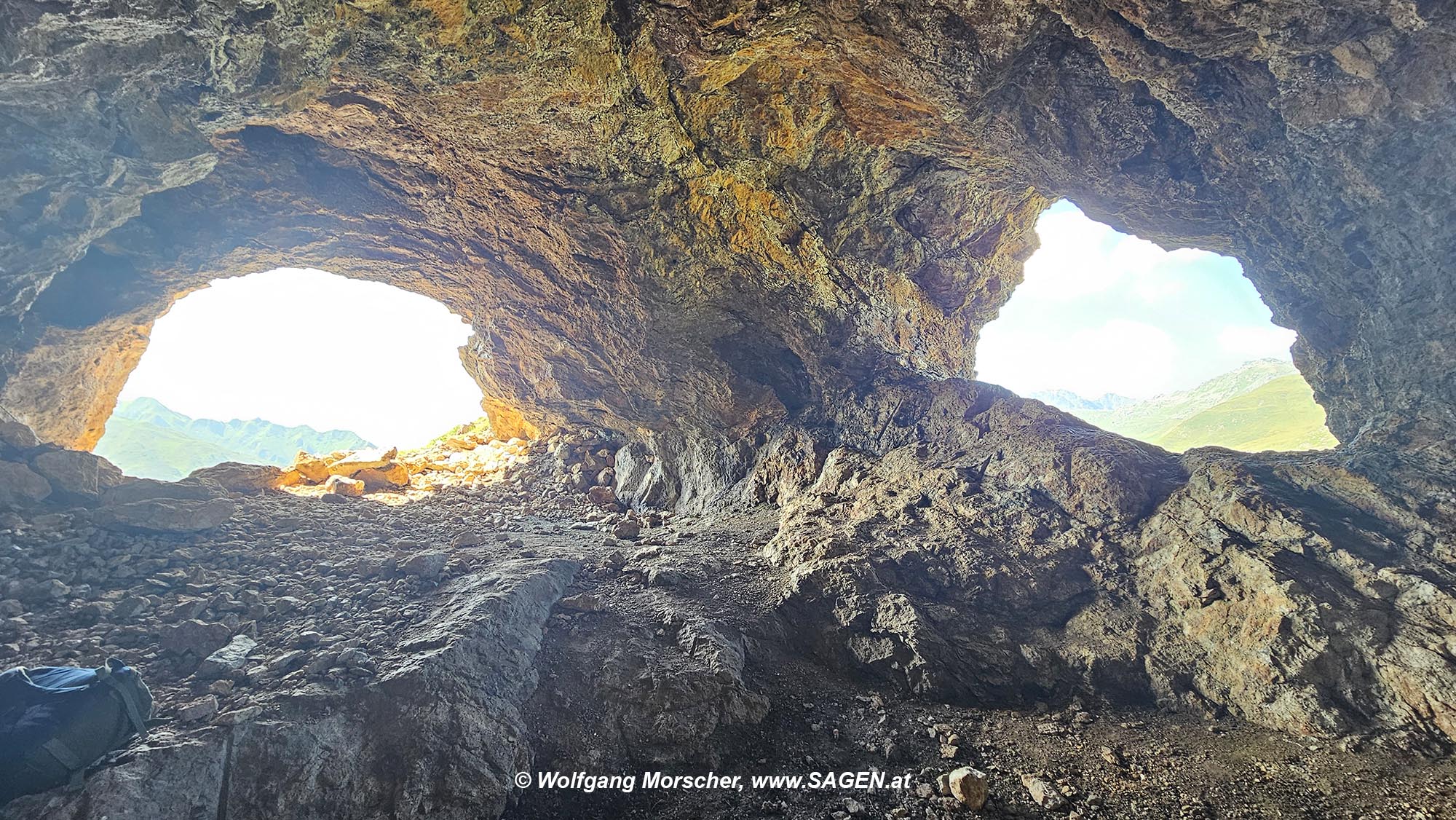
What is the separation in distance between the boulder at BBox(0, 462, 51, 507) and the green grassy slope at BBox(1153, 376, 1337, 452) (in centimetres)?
2732

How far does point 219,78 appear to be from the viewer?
7023 millimetres

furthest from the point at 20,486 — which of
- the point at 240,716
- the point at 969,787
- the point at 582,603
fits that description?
the point at 969,787

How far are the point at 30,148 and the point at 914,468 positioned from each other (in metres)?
14.1

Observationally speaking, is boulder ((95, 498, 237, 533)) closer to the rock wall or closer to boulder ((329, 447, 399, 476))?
boulder ((329, 447, 399, 476))

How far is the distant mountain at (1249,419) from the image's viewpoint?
14742 millimetres

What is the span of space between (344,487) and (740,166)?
11788 millimetres

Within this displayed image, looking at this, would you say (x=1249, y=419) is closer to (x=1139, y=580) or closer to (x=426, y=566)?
(x=1139, y=580)

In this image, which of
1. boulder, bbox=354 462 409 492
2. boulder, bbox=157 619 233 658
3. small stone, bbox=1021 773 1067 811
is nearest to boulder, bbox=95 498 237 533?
boulder, bbox=157 619 233 658

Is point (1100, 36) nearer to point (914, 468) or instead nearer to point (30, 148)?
point (914, 468)

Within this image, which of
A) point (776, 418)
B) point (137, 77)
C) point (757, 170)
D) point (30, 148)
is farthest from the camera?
point (776, 418)

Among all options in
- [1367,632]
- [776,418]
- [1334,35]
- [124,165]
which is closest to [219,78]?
[124,165]

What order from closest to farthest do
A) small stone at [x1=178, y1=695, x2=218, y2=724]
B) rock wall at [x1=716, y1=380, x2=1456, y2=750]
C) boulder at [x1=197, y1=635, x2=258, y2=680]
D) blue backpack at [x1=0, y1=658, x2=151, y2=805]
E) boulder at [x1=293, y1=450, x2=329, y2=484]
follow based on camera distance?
blue backpack at [x1=0, y1=658, x2=151, y2=805] < small stone at [x1=178, y1=695, x2=218, y2=724] < rock wall at [x1=716, y1=380, x2=1456, y2=750] < boulder at [x1=197, y1=635, x2=258, y2=680] < boulder at [x1=293, y1=450, x2=329, y2=484]

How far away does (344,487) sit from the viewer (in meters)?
12.9

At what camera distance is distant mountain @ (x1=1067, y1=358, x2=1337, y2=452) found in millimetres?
14742
